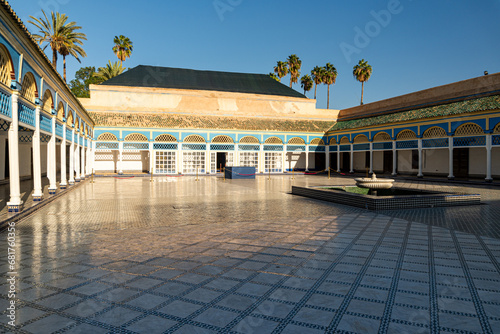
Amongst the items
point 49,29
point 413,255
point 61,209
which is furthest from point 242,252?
point 49,29

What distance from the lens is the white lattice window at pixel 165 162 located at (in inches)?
1144

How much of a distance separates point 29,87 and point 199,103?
23.6m

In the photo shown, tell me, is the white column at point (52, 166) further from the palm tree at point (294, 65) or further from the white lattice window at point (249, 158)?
the palm tree at point (294, 65)

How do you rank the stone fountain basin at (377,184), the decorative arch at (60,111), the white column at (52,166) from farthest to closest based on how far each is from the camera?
1. the decorative arch at (60,111)
2. the white column at (52,166)
3. the stone fountain basin at (377,184)

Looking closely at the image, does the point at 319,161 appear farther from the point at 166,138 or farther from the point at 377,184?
the point at 377,184

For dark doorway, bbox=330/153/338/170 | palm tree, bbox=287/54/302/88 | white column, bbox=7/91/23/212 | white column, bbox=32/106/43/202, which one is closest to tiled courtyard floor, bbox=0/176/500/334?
white column, bbox=7/91/23/212

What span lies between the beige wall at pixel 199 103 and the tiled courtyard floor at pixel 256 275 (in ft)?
81.2

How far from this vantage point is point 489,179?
18906 mm

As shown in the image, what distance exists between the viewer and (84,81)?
53031mm

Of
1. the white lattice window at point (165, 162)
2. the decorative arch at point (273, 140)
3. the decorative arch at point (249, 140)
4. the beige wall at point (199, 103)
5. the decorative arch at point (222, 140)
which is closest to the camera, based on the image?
the white lattice window at point (165, 162)

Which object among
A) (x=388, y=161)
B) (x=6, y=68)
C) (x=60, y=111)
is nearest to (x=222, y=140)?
(x=388, y=161)

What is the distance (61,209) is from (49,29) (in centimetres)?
3081

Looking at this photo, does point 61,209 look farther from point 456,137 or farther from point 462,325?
point 456,137

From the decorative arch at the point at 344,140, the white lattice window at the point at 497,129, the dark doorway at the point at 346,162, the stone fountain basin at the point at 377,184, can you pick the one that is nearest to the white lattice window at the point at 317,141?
the decorative arch at the point at 344,140
